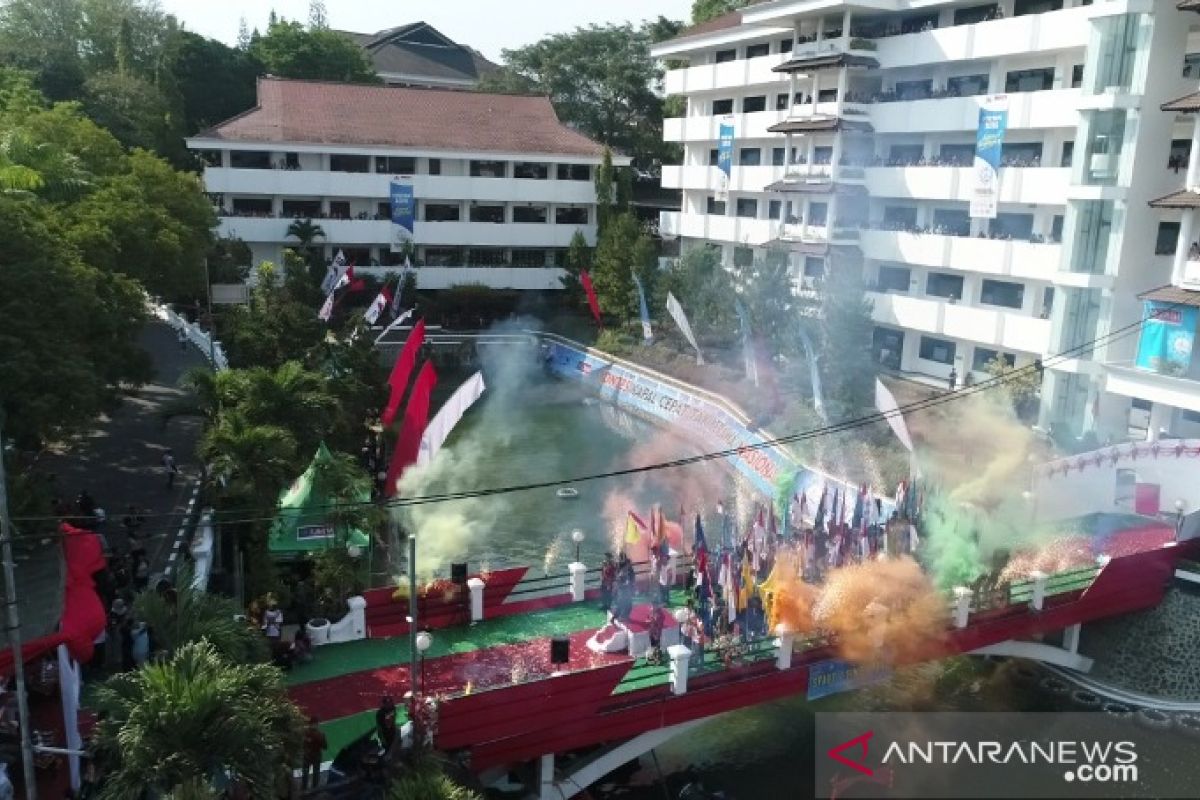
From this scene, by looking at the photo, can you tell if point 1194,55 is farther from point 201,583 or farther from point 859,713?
point 201,583

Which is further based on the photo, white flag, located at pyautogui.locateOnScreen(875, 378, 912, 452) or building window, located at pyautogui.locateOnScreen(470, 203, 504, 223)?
building window, located at pyautogui.locateOnScreen(470, 203, 504, 223)

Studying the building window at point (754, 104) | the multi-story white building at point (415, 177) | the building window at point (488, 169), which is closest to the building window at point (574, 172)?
the multi-story white building at point (415, 177)

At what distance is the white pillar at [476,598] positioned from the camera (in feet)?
50.7

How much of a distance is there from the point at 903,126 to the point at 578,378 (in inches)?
616

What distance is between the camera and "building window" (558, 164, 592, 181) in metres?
49.7

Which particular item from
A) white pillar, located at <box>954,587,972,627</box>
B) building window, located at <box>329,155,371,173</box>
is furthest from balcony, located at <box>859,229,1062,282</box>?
building window, located at <box>329,155,371,173</box>

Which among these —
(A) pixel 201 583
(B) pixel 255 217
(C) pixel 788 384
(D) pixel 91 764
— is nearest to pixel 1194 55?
(C) pixel 788 384

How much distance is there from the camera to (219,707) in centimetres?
919

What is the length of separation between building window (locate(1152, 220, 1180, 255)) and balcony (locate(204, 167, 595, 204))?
27.9 metres

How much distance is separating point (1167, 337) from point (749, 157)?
23809 millimetres

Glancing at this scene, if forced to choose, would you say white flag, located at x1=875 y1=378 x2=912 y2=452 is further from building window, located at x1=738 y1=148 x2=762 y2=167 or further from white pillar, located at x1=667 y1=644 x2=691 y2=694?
building window, located at x1=738 y1=148 x2=762 y2=167

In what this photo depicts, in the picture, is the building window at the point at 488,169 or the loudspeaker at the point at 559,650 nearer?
the loudspeaker at the point at 559,650

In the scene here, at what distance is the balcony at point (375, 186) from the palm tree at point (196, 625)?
36956 millimetres

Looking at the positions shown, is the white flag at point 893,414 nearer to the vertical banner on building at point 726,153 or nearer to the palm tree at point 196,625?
the palm tree at point 196,625
